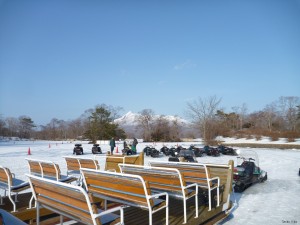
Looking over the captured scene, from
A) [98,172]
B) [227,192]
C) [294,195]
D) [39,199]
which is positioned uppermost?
[98,172]

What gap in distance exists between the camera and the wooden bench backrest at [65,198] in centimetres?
289

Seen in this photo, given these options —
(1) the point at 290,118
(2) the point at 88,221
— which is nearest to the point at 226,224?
(2) the point at 88,221

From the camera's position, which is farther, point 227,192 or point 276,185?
point 276,185

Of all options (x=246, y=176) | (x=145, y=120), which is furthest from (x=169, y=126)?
Answer: (x=246, y=176)

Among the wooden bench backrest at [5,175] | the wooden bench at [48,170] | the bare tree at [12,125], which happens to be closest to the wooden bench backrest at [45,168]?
the wooden bench at [48,170]

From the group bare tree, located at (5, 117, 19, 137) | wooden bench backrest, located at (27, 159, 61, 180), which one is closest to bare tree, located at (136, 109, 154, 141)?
bare tree, located at (5, 117, 19, 137)

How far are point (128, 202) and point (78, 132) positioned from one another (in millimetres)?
85994

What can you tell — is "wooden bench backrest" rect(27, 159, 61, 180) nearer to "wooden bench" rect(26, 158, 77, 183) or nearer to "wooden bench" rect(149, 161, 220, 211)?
"wooden bench" rect(26, 158, 77, 183)

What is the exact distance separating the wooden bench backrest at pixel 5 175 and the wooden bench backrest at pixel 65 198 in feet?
5.19

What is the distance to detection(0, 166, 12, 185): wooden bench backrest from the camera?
4984 mm

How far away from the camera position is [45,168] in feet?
20.2

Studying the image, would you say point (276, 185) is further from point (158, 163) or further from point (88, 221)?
point (88, 221)

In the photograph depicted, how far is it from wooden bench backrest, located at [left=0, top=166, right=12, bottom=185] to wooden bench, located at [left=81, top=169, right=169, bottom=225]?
169cm

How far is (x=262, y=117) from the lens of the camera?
2601 inches
